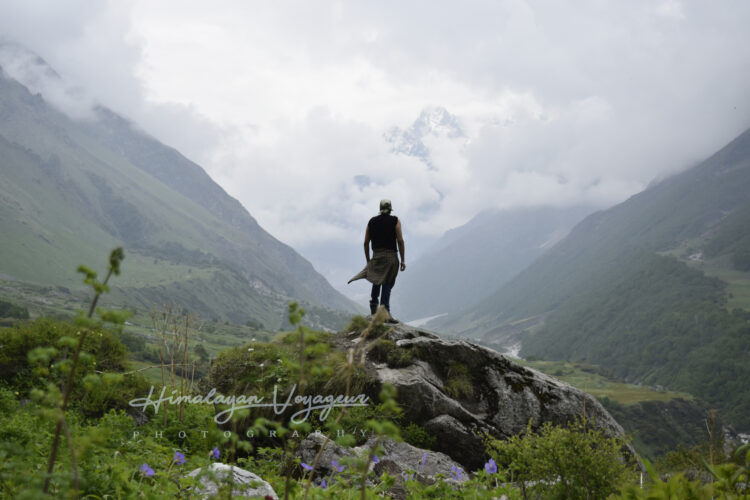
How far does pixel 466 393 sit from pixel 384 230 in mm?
5096

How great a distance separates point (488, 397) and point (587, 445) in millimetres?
6320

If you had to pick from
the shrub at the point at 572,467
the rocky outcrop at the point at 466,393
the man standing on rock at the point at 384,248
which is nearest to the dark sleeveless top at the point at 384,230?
the man standing on rock at the point at 384,248

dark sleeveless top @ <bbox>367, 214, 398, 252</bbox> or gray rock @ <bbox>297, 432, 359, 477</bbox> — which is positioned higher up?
dark sleeveless top @ <bbox>367, 214, 398, 252</bbox>

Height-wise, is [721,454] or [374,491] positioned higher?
[721,454]

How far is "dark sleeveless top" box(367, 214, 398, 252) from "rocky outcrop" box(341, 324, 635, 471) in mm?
→ 2602

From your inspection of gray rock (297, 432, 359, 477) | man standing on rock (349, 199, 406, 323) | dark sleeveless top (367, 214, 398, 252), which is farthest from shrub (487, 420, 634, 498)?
dark sleeveless top (367, 214, 398, 252)

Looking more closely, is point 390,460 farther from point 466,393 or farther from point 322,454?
point 466,393

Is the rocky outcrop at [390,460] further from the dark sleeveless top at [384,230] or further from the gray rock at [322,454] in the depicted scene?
the dark sleeveless top at [384,230]

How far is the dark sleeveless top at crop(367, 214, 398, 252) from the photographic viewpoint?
13602 mm

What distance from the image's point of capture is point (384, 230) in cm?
1362

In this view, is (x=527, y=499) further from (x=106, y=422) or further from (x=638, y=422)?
(x=638, y=422)

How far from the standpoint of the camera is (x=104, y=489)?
15.1 ft

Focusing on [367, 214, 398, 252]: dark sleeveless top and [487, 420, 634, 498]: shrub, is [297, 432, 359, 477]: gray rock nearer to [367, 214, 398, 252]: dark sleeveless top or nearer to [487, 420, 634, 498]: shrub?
[487, 420, 634, 498]: shrub

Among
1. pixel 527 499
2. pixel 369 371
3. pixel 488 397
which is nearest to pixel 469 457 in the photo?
pixel 488 397
